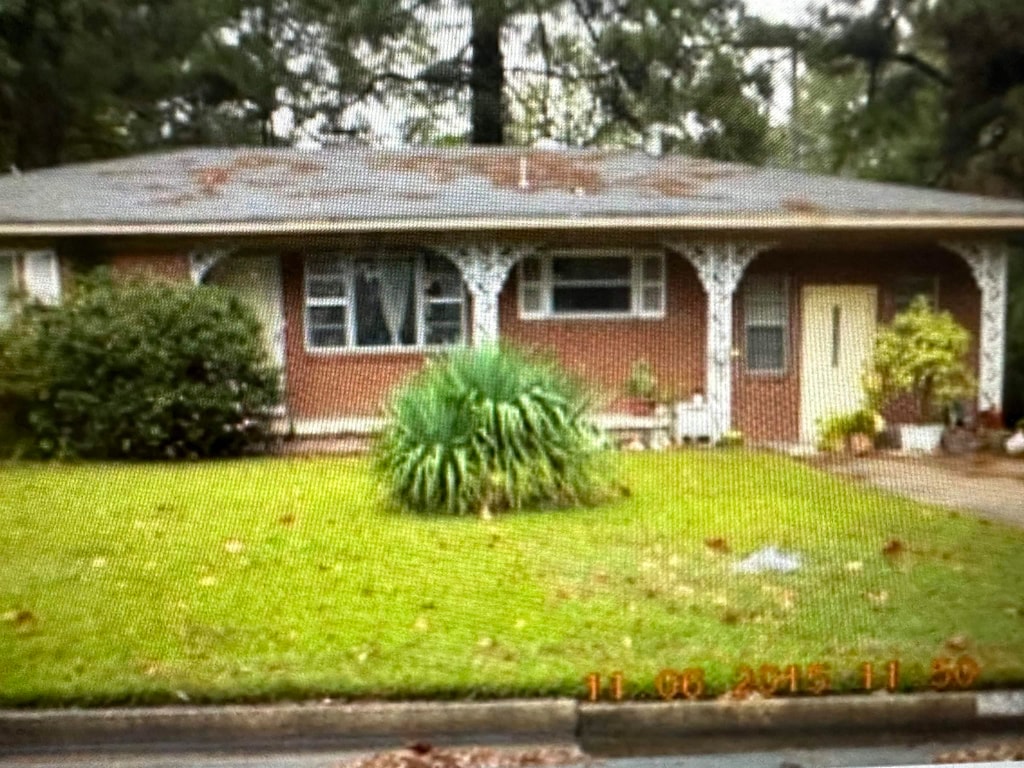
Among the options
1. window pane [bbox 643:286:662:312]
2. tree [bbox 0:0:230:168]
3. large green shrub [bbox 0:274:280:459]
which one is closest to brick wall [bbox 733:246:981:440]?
window pane [bbox 643:286:662:312]

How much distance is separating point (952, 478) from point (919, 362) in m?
0.34

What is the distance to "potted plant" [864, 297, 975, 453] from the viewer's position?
2777mm

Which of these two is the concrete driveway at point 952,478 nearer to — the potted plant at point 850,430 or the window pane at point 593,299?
the potted plant at point 850,430

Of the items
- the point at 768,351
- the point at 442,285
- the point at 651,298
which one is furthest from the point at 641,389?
the point at 442,285

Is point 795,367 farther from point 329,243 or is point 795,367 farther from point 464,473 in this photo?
point 329,243

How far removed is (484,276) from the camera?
2863 mm

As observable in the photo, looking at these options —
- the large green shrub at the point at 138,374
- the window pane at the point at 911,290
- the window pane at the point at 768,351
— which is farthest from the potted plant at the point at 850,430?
the large green shrub at the point at 138,374

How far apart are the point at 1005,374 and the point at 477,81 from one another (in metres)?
1.63

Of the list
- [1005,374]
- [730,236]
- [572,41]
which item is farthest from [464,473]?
[1005,374]

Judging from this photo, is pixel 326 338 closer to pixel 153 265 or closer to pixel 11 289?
pixel 153 265

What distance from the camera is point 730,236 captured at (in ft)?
9.68
